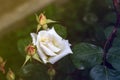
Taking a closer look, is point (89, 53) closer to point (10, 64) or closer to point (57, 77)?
point (57, 77)

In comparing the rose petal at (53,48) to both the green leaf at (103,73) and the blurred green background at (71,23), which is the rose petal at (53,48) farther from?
the blurred green background at (71,23)

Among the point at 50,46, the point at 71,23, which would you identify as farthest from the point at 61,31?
the point at 71,23

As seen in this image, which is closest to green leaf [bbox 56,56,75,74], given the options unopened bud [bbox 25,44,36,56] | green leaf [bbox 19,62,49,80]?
green leaf [bbox 19,62,49,80]

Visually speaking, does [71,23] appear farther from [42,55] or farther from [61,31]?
[42,55]

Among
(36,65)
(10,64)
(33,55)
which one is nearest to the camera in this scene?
(33,55)

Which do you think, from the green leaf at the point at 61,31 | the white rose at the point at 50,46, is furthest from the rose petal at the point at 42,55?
the green leaf at the point at 61,31

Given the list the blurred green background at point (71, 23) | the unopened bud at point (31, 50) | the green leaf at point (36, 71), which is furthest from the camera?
the blurred green background at point (71, 23)

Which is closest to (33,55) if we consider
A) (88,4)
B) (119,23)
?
(119,23)
